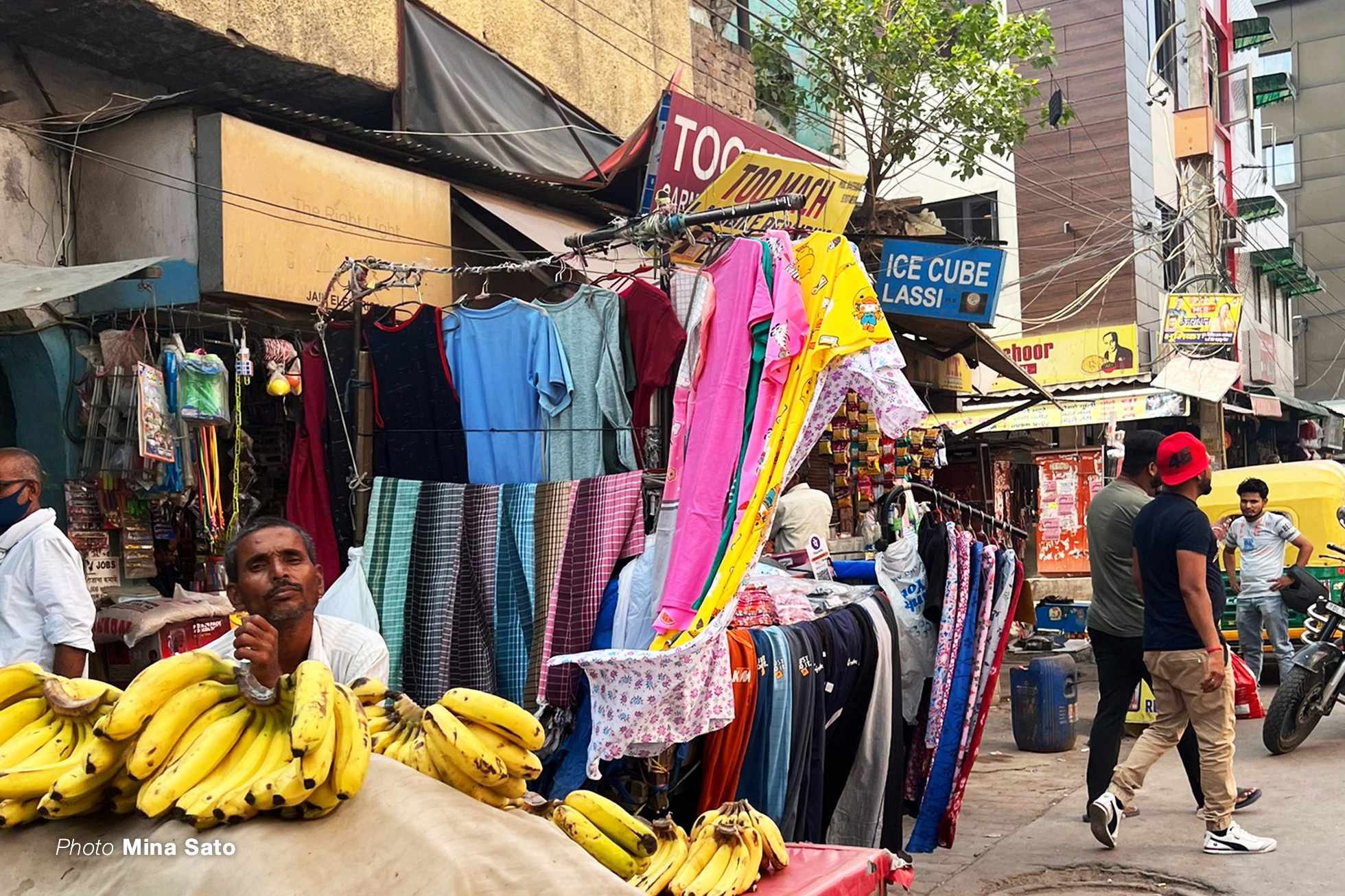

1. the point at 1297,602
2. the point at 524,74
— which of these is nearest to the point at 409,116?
the point at 524,74

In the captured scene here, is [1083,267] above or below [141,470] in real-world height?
above

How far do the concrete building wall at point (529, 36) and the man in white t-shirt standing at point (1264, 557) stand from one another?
6571 mm

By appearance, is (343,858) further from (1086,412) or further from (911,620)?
(1086,412)

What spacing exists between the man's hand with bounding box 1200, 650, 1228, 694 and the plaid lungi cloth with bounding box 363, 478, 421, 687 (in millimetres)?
3631

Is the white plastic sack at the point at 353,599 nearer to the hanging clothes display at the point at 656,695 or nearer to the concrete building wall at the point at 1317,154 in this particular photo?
the hanging clothes display at the point at 656,695

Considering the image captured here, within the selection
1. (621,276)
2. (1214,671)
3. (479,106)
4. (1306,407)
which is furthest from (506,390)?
(1306,407)

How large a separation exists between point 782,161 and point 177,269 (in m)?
4.58

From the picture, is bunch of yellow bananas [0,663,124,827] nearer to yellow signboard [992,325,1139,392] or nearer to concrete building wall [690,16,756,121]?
concrete building wall [690,16,756,121]

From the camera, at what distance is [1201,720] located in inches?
220

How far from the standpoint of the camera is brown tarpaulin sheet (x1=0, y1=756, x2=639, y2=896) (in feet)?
5.93

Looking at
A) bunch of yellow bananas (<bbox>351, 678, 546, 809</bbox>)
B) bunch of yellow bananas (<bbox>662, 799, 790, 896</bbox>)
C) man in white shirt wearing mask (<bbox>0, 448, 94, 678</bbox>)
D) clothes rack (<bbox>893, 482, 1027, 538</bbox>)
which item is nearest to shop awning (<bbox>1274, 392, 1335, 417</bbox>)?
clothes rack (<bbox>893, 482, 1027, 538</bbox>)

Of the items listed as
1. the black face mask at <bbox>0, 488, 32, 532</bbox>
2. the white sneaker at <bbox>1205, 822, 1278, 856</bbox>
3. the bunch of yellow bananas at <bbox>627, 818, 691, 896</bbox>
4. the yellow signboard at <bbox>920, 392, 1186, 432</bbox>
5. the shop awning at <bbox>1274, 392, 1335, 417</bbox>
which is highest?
the shop awning at <bbox>1274, 392, 1335, 417</bbox>

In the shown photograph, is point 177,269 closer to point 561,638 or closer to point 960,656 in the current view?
point 561,638

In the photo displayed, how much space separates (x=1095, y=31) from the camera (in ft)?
65.2
